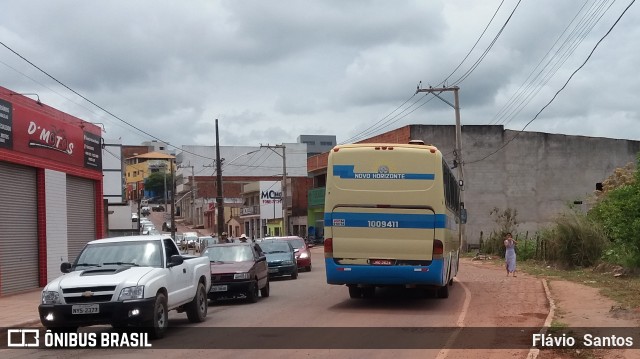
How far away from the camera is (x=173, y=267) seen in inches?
504

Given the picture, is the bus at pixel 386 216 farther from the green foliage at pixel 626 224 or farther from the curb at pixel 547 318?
the green foliage at pixel 626 224

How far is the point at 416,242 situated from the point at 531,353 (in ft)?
19.7

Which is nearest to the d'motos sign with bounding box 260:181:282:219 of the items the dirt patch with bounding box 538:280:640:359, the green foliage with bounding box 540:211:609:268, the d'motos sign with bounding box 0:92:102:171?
the d'motos sign with bounding box 0:92:102:171

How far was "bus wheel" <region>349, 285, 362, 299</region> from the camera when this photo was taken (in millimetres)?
17620

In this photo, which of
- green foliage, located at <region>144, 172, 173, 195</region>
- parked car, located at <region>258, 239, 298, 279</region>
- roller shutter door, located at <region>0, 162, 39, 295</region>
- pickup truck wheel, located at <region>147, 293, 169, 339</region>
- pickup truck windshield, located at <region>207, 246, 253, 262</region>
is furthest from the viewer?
green foliage, located at <region>144, 172, 173, 195</region>

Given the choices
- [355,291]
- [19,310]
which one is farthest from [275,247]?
[19,310]

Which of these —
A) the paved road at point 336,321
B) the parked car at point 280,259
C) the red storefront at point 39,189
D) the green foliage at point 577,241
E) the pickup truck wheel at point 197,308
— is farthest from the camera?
the parked car at point 280,259

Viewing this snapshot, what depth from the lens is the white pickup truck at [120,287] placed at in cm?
1100

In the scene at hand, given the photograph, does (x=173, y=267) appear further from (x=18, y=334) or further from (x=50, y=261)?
(x=50, y=261)

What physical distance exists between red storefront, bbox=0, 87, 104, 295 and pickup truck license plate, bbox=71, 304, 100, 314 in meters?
12.2

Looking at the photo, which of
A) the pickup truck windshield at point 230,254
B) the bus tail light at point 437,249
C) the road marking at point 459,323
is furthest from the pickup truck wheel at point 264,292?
the bus tail light at point 437,249

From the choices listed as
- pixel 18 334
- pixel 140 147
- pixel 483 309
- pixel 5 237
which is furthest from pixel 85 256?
pixel 140 147

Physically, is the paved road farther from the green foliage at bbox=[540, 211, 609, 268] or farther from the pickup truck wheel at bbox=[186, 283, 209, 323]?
the green foliage at bbox=[540, 211, 609, 268]

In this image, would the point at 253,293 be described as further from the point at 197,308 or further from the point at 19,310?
the point at 19,310
